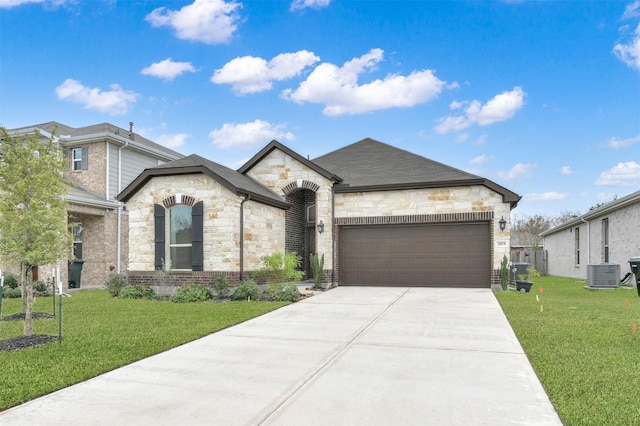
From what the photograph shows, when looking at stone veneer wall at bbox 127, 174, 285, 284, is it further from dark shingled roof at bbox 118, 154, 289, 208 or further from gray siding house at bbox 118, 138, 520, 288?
dark shingled roof at bbox 118, 154, 289, 208

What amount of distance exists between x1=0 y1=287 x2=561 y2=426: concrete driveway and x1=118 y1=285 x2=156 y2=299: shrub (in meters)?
6.02

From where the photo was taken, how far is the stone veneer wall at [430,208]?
47.2 ft

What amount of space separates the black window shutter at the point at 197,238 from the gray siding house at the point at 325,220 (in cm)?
3

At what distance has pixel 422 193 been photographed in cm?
1504

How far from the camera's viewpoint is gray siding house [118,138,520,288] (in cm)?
1263

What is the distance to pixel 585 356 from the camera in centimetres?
543

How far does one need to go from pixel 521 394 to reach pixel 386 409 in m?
1.45

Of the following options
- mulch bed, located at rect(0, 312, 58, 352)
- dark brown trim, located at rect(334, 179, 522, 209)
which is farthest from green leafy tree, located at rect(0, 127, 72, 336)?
dark brown trim, located at rect(334, 179, 522, 209)

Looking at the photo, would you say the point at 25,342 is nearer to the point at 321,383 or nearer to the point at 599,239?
the point at 321,383

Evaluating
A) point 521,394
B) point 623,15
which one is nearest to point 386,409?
point 521,394

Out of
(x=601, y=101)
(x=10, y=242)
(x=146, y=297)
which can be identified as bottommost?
(x=146, y=297)

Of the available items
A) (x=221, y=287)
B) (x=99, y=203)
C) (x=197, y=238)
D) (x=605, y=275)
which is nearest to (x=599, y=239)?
(x=605, y=275)

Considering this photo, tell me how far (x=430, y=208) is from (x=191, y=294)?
8544 mm

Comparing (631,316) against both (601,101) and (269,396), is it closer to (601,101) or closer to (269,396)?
(269,396)
